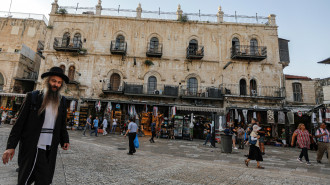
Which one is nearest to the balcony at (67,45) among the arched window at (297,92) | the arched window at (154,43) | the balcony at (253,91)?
the arched window at (154,43)

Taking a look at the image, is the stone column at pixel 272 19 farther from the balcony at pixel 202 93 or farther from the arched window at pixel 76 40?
the arched window at pixel 76 40

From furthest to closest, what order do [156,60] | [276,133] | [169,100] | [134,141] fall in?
[156,60] → [169,100] → [276,133] → [134,141]

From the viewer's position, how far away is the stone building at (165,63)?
1723 cm

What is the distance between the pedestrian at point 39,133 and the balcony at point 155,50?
16.1 metres

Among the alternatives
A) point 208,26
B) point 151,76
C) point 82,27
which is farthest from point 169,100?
point 82,27

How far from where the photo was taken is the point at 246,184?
4055mm

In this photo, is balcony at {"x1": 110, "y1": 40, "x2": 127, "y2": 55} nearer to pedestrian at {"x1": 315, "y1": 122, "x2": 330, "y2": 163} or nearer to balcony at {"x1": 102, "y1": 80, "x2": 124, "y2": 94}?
balcony at {"x1": 102, "y1": 80, "x2": 124, "y2": 94}

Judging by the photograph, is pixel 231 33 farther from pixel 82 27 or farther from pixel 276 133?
pixel 82 27

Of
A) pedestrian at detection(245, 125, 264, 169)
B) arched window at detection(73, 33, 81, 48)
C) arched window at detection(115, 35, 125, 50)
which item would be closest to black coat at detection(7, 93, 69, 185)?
pedestrian at detection(245, 125, 264, 169)

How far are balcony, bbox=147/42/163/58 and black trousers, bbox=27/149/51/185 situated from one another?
16.7 metres

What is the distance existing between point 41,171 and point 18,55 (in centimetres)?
2325

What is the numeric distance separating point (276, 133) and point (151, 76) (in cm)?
1328

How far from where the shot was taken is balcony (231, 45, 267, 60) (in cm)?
1786

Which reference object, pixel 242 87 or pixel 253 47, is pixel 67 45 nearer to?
pixel 242 87
